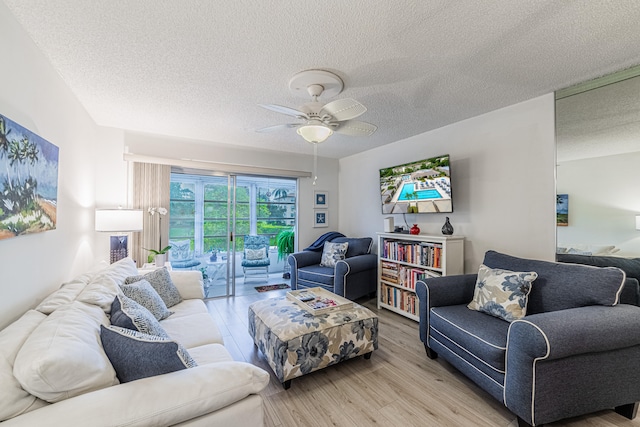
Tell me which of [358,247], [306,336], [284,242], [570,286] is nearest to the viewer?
[570,286]

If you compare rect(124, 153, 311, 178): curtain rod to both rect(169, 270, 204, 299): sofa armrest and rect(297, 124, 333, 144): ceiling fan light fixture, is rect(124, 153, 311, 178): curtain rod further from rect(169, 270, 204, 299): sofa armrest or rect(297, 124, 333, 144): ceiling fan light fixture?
rect(297, 124, 333, 144): ceiling fan light fixture

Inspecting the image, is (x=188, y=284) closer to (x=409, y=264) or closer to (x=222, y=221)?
(x=222, y=221)

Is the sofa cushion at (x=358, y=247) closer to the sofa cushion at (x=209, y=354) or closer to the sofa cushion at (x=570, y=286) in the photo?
the sofa cushion at (x=570, y=286)

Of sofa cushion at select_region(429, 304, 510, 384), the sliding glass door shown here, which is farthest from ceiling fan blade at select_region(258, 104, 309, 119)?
the sliding glass door

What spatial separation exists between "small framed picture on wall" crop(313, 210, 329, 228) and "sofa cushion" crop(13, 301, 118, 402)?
392 centimetres

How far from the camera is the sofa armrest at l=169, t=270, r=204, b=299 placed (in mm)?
2643

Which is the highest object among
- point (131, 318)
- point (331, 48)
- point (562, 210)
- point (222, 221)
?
point (331, 48)

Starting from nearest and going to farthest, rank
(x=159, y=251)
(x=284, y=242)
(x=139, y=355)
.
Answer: (x=139, y=355)
(x=159, y=251)
(x=284, y=242)

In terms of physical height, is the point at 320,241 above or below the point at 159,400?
above

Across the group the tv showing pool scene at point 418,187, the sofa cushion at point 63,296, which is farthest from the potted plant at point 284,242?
the sofa cushion at point 63,296

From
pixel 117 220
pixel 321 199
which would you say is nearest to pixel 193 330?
pixel 117 220

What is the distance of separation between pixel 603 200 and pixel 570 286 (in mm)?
865

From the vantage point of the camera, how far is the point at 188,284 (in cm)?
267

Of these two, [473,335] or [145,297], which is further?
[145,297]
